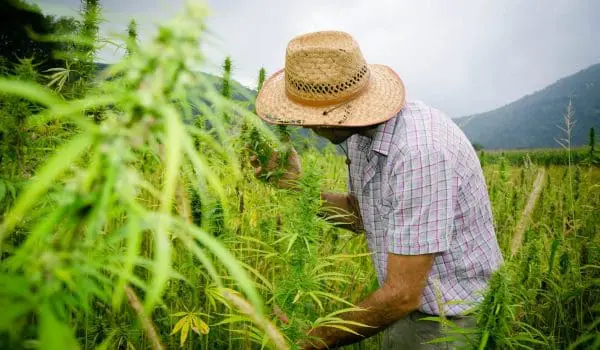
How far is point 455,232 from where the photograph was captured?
2115 mm

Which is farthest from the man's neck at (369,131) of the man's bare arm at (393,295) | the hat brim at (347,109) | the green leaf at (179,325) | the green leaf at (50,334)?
the green leaf at (50,334)

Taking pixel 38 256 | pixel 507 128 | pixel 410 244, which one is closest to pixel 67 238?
pixel 38 256

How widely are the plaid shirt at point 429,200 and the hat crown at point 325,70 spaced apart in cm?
35

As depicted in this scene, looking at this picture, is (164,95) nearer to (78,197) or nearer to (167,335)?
(78,197)

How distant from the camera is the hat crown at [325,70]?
1.88 metres

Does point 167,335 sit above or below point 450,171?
below

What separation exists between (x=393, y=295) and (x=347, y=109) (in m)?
0.96

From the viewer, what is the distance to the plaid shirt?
184 cm

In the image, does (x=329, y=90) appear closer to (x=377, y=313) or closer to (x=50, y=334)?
(x=377, y=313)


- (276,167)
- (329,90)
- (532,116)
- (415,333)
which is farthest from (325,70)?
(532,116)

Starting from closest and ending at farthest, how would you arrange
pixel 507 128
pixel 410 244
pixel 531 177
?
pixel 410 244 → pixel 531 177 → pixel 507 128

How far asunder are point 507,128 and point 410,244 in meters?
159

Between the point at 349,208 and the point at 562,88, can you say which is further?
the point at 562,88

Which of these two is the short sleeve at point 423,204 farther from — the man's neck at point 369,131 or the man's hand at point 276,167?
the man's hand at point 276,167
